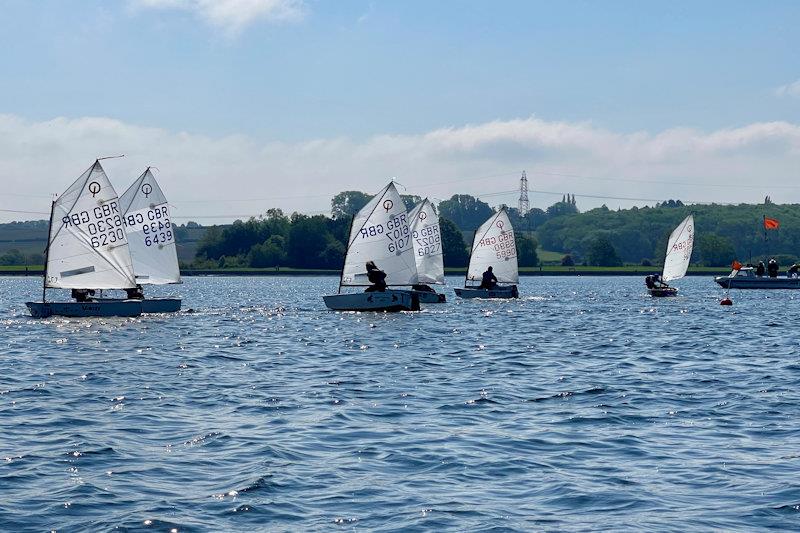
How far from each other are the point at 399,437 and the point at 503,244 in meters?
71.3

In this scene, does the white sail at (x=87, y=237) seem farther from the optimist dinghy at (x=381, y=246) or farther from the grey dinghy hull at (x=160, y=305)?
the optimist dinghy at (x=381, y=246)

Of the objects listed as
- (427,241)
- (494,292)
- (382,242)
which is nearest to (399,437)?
(382,242)

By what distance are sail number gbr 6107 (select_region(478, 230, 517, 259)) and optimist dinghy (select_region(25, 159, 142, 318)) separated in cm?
3663

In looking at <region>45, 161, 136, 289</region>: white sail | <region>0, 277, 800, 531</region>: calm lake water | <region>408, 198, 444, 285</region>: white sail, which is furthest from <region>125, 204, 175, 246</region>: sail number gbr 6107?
<region>0, 277, 800, 531</region>: calm lake water

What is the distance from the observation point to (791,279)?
120625 millimetres

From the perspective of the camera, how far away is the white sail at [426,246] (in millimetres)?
88000

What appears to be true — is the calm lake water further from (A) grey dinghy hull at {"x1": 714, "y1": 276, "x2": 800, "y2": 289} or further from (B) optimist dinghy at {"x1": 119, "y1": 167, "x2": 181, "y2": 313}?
(A) grey dinghy hull at {"x1": 714, "y1": 276, "x2": 800, "y2": 289}

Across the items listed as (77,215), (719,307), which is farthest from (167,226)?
(719,307)

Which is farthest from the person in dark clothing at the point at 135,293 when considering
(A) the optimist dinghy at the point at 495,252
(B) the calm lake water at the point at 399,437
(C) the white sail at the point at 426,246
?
(A) the optimist dinghy at the point at 495,252

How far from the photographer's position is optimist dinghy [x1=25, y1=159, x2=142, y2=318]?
61781 millimetres

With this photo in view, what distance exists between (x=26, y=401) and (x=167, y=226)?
4668 centimetres

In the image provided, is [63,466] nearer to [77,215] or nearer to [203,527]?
[203,527]

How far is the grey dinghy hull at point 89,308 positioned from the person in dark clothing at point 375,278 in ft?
43.2

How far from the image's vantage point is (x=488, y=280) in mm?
87250
